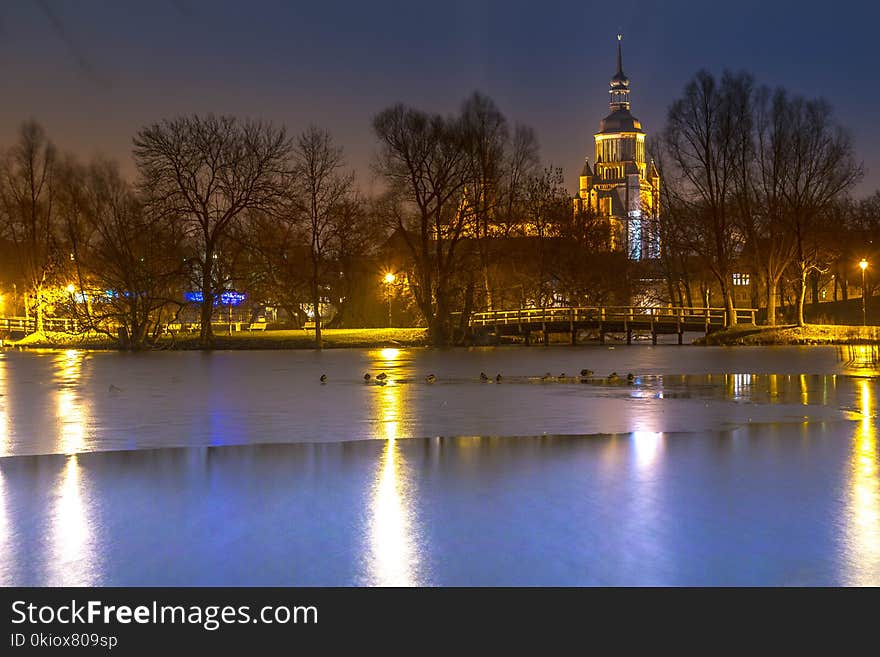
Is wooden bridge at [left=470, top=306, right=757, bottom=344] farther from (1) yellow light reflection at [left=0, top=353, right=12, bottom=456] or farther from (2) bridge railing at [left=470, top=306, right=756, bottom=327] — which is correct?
A: (1) yellow light reflection at [left=0, top=353, right=12, bottom=456]

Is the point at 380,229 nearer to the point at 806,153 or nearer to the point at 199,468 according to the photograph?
the point at 806,153

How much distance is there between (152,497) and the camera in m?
11.5

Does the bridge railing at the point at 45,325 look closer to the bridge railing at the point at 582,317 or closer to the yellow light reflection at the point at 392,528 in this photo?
the bridge railing at the point at 582,317

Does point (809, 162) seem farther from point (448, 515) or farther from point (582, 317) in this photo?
point (448, 515)

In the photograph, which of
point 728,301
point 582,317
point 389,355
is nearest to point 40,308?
point 389,355

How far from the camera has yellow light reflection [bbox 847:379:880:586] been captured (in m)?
8.48

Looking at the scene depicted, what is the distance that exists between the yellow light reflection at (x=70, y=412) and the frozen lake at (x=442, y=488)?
0.09 meters

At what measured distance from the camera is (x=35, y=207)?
61875mm

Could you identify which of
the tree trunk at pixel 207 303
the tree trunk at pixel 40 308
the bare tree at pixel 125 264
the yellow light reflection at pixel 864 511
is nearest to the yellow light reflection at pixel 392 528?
the yellow light reflection at pixel 864 511

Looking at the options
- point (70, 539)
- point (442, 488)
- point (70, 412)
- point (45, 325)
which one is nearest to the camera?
point (70, 539)

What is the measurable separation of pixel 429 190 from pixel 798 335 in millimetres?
19501
